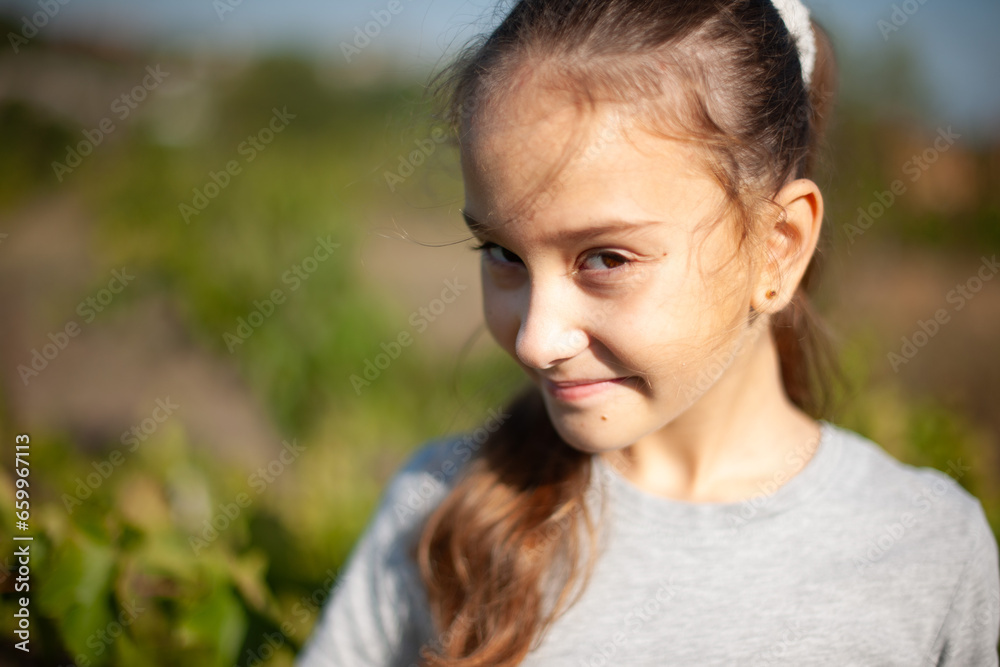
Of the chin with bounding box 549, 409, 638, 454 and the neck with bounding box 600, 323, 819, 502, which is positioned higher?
the chin with bounding box 549, 409, 638, 454

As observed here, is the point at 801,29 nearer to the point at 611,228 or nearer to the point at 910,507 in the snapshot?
the point at 611,228

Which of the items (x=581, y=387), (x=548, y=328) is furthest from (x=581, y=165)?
(x=581, y=387)

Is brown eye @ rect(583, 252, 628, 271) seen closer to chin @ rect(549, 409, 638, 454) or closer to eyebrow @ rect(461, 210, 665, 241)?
eyebrow @ rect(461, 210, 665, 241)

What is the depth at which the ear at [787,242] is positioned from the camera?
1023mm

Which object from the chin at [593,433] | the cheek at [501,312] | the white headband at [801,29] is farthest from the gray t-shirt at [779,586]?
the white headband at [801,29]

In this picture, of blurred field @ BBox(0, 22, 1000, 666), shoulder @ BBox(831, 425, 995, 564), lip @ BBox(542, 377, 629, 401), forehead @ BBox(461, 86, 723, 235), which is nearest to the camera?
forehead @ BBox(461, 86, 723, 235)

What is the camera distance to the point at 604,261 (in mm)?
937

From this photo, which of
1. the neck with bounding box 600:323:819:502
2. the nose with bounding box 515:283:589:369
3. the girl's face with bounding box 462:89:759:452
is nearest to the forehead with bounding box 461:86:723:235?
the girl's face with bounding box 462:89:759:452

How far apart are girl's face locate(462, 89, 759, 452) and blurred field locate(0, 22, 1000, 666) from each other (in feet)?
0.45

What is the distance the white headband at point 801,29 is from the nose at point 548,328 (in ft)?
1.85

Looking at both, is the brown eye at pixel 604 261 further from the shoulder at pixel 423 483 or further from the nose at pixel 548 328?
the shoulder at pixel 423 483

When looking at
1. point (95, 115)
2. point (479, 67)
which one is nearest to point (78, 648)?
point (479, 67)

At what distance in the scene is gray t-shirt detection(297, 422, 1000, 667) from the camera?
42.7 inches

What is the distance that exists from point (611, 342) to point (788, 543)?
0.49 m
